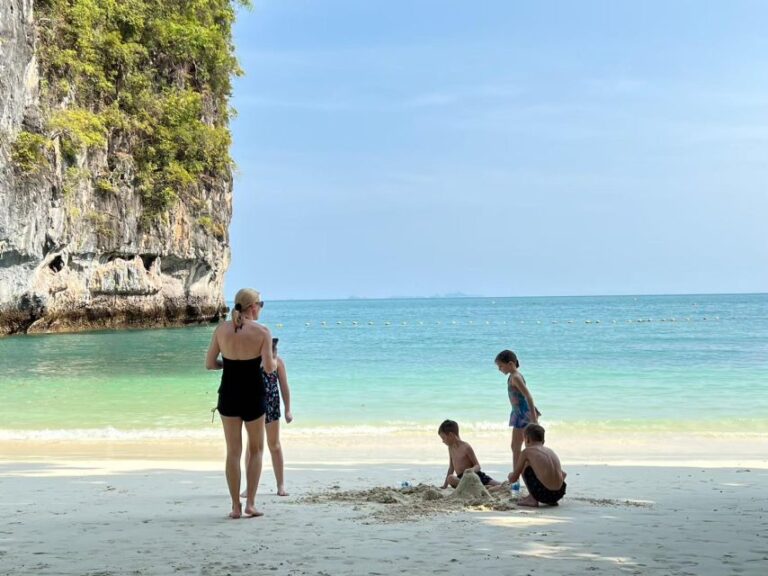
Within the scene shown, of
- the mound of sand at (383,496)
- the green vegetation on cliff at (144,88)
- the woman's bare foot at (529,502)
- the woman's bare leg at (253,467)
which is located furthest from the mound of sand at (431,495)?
the green vegetation on cliff at (144,88)

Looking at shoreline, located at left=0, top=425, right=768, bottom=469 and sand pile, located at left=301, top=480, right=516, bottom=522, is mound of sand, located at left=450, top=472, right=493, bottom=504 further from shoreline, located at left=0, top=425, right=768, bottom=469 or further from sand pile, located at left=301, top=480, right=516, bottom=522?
shoreline, located at left=0, top=425, right=768, bottom=469

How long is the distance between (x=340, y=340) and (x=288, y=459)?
34418 mm

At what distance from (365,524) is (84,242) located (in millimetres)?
36842

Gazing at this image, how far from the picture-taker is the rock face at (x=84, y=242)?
31844mm

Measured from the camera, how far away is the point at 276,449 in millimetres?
6992

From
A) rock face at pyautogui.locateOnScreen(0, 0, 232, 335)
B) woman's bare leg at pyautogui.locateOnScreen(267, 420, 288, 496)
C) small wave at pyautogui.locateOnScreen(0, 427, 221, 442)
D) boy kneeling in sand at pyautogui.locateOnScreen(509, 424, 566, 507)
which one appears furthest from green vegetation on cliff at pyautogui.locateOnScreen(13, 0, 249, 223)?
boy kneeling in sand at pyautogui.locateOnScreen(509, 424, 566, 507)

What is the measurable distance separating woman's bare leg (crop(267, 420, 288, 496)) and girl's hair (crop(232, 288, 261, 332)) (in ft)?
4.21

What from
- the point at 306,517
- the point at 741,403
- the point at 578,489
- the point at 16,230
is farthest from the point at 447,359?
the point at 306,517

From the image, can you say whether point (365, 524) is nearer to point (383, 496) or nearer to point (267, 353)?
point (383, 496)

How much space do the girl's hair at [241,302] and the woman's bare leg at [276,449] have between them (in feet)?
4.21

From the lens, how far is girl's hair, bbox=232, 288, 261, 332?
573cm

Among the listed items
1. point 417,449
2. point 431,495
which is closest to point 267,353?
point 431,495

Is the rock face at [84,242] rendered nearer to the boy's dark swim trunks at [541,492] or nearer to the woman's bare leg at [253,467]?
the woman's bare leg at [253,467]

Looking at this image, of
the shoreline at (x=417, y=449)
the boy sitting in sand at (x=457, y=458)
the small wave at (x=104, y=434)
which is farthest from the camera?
the small wave at (x=104, y=434)
